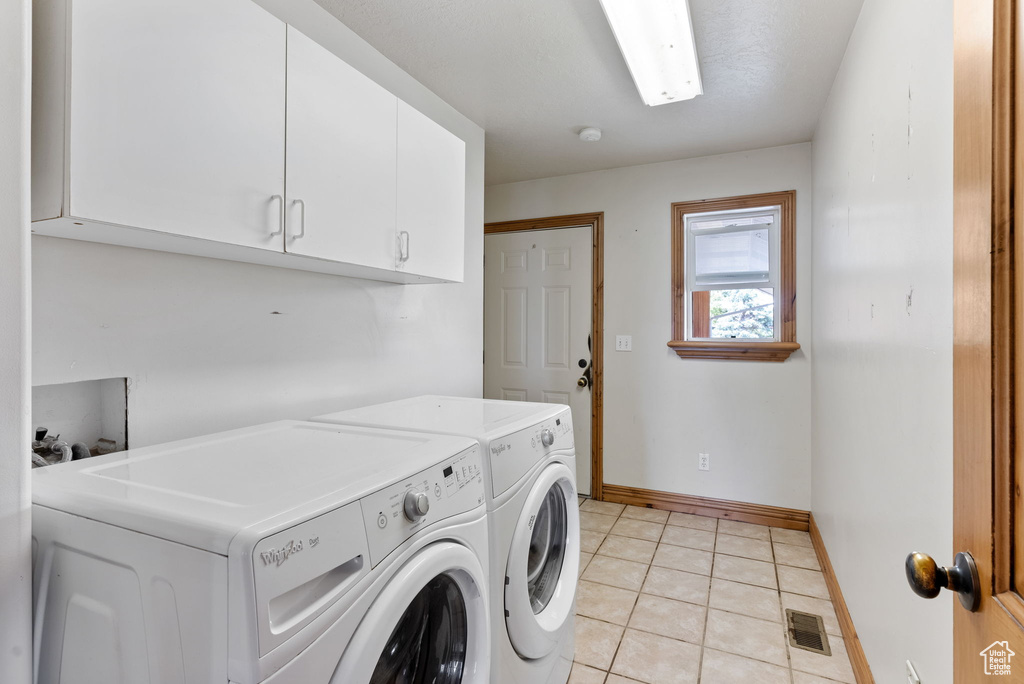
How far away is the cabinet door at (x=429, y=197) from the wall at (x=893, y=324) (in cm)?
140

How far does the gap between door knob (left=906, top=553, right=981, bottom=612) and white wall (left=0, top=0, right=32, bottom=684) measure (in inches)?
49.7

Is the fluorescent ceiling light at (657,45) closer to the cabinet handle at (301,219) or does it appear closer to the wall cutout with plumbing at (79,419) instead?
the cabinet handle at (301,219)

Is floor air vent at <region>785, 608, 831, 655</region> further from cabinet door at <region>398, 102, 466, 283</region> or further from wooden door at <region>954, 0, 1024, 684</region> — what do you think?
cabinet door at <region>398, 102, 466, 283</region>

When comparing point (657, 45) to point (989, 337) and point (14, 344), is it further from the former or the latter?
point (14, 344)

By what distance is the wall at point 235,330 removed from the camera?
1.15m

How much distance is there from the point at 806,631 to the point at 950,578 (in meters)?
1.75

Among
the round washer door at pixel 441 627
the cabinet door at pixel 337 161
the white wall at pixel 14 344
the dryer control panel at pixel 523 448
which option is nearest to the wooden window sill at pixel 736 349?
the dryer control panel at pixel 523 448

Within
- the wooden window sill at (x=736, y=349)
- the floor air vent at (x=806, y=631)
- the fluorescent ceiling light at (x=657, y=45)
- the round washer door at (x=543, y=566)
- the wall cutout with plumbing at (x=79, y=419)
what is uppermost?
the fluorescent ceiling light at (x=657, y=45)

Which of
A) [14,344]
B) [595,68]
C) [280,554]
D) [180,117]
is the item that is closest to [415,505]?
[280,554]

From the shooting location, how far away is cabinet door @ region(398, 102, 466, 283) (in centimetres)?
171

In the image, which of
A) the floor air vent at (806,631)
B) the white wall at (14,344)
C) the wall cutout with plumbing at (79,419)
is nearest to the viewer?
the white wall at (14,344)

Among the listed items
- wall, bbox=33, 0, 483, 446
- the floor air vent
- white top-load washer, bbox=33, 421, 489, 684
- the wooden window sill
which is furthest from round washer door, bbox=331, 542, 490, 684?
the wooden window sill

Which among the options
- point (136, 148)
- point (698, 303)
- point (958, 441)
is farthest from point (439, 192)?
point (698, 303)

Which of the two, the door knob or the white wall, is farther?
the white wall
